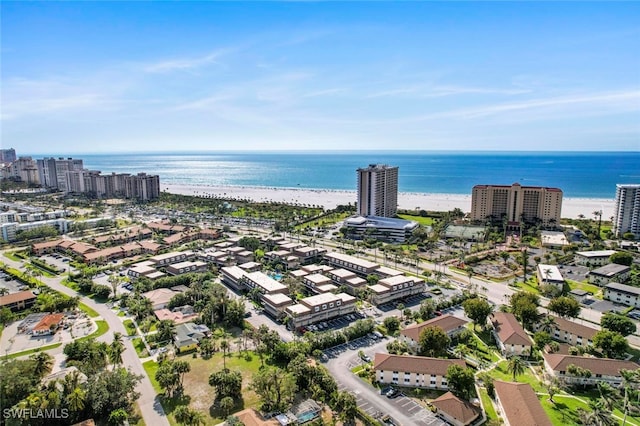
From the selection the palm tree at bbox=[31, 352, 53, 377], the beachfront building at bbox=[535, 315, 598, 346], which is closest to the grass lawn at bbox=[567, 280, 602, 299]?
the beachfront building at bbox=[535, 315, 598, 346]

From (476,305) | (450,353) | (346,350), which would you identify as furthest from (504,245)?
(346,350)

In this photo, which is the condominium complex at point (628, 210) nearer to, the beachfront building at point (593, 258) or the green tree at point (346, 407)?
the beachfront building at point (593, 258)

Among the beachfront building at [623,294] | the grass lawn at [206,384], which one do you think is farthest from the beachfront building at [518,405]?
the beachfront building at [623,294]

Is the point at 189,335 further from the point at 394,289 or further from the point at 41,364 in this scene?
the point at 394,289

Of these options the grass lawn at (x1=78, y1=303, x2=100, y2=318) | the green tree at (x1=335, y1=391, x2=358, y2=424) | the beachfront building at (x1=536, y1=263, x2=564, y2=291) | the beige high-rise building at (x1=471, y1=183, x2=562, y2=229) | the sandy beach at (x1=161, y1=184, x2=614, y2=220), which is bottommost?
the grass lawn at (x1=78, y1=303, x2=100, y2=318)

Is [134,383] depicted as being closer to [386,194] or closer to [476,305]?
[476,305]

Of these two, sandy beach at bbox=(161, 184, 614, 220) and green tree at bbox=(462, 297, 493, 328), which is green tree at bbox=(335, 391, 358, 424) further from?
sandy beach at bbox=(161, 184, 614, 220)
